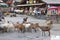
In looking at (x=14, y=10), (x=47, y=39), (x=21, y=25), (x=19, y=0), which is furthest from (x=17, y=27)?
(x=19, y=0)

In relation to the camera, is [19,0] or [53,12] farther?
[19,0]

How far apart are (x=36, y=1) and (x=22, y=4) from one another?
152 cm

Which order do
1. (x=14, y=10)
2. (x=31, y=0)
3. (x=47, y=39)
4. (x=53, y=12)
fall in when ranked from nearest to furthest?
(x=47, y=39)
(x=53, y=12)
(x=14, y=10)
(x=31, y=0)

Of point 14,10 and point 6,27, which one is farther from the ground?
point 6,27

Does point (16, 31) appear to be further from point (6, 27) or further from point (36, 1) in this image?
point (36, 1)

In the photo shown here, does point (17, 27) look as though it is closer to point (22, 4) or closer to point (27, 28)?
point (27, 28)

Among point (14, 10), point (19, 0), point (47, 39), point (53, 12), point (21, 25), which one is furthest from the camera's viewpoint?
point (19, 0)

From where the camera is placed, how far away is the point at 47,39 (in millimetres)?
7828

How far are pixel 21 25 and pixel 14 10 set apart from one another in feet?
30.4

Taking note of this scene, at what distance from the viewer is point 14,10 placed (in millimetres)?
18516

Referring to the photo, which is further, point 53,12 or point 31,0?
point 31,0

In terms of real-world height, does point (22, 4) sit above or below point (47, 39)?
below

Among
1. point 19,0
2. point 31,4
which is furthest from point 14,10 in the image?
point 19,0

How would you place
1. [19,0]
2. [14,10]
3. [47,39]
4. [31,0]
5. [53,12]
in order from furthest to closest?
[19,0], [31,0], [14,10], [53,12], [47,39]
